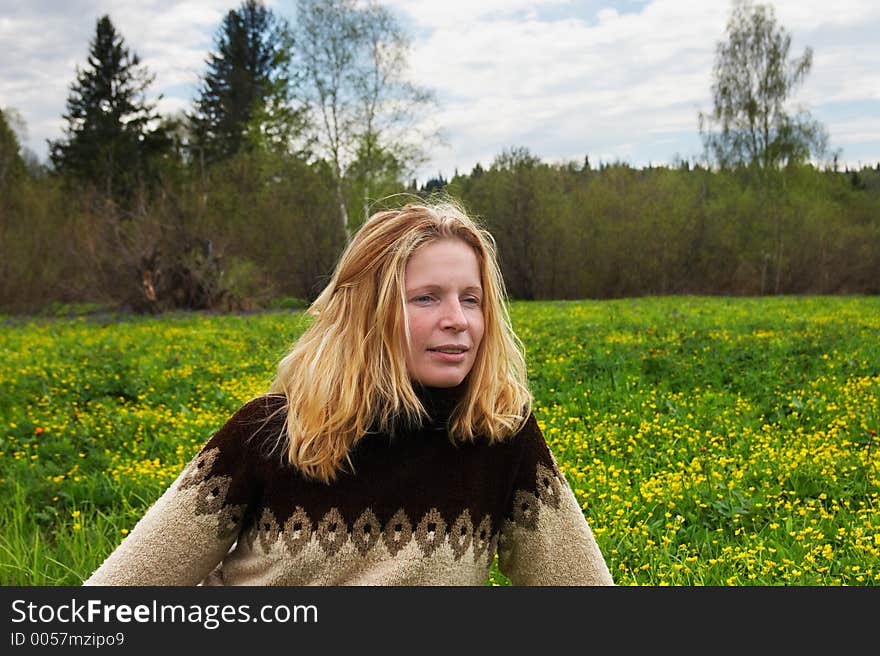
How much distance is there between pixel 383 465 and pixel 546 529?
40cm

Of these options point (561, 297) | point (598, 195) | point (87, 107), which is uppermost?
point (87, 107)

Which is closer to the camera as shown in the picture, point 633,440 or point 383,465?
point 383,465

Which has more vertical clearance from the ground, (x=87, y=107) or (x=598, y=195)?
(x=87, y=107)

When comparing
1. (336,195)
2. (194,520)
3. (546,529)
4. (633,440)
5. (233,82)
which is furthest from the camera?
(233,82)

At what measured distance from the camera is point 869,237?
27.5 meters

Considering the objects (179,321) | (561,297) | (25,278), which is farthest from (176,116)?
(179,321)

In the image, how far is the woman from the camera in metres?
1.66

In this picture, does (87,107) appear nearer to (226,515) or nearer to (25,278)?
(25,278)

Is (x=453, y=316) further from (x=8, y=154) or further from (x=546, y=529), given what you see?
(x=8, y=154)

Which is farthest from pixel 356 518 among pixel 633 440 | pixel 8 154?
pixel 8 154

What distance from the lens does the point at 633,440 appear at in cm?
539

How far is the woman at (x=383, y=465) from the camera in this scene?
166cm

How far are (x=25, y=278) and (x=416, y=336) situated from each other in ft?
65.9

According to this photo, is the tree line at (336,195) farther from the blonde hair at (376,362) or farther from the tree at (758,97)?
the blonde hair at (376,362)
